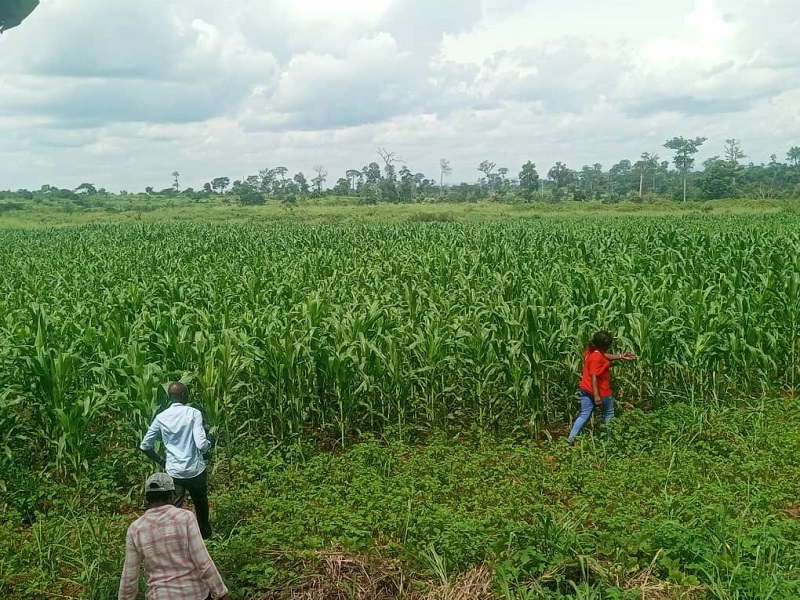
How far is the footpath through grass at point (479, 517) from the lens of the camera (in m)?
4.15

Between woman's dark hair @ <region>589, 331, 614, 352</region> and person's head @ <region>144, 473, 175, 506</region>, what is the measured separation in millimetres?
4879

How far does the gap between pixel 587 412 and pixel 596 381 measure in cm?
35

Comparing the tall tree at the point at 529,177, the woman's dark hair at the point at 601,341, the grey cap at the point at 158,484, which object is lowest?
the woman's dark hair at the point at 601,341

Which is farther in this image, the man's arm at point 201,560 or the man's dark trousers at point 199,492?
the man's dark trousers at point 199,492

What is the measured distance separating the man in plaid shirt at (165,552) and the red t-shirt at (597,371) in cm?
482

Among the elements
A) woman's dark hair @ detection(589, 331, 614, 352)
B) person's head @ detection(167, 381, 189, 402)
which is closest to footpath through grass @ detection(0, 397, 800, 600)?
woman's dark hair @ detection(589, 331, 614, 352)

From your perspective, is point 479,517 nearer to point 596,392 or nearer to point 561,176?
point 596,392

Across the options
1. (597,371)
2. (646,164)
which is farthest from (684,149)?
(597,371)

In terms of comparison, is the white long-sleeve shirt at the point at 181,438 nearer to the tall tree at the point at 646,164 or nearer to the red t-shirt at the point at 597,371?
the red t-shirt at the point at 597,371

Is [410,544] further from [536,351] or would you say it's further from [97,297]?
[97,297]

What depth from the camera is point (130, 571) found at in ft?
10.7

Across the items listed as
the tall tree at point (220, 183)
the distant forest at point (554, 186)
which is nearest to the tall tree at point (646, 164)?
the distant forest at point (554, 186)

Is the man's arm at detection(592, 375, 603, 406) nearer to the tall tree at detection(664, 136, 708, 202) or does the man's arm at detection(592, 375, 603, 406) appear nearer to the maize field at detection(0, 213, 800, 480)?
the maize field at detection(0, 213, 800, 480)

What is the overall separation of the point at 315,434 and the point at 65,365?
263 cm
